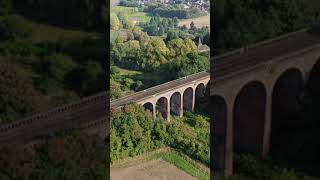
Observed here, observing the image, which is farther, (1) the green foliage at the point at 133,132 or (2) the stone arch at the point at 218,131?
(1) the green foliage at the point at 133,132

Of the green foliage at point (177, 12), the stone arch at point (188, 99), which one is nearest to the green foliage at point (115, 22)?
the green foliage at point (177, 12)

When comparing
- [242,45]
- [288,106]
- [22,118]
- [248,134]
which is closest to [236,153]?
[248,134]

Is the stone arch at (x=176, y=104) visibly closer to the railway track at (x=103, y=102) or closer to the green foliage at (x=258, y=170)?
the railway track at (x=103, y=102)

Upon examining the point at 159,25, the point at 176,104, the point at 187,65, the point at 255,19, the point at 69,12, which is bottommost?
the point at 176,104

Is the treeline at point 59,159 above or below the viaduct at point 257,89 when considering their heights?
below

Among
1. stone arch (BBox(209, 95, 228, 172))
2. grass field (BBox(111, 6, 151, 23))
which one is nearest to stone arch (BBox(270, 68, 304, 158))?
stone arch (BBox(209, 95, 228, 172))

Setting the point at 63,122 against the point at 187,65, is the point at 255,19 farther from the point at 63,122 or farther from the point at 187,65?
the point at 63,122

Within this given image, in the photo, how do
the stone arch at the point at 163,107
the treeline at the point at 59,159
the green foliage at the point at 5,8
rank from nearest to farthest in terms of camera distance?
the green foliage at the point at 5,8 < the treeline at the point at 59,159 < the stone arch at the point at 163,107

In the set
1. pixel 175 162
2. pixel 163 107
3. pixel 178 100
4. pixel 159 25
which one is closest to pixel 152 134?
pixel 163 107
